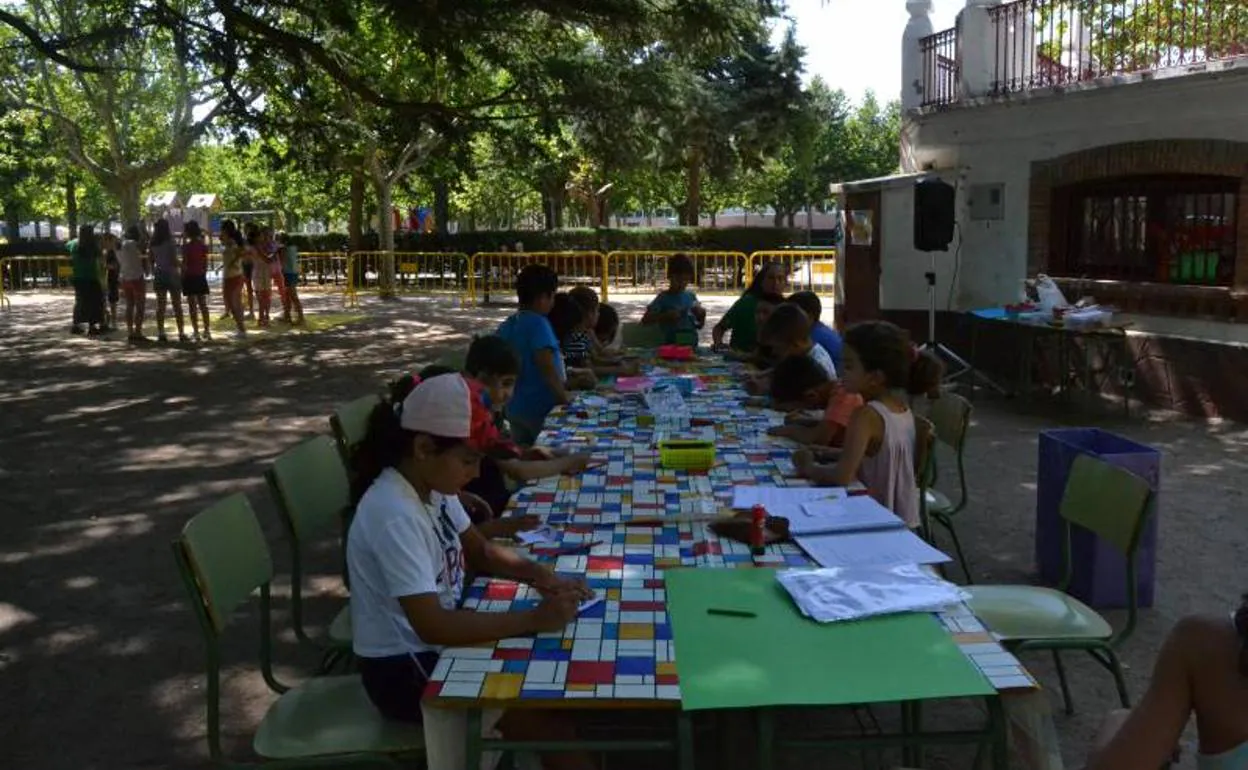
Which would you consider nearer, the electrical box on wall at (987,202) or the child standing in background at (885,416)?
the child standing in background at (885,416)

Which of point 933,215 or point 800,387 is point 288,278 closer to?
point 933,215

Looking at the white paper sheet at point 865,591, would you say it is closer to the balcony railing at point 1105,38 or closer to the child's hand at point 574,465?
the child's hand at point 574,465

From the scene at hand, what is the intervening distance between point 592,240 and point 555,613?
3100 centimetres

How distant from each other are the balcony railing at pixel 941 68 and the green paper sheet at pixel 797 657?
39.9 feet

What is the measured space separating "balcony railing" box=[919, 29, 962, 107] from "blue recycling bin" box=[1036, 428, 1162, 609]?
30.0 ft

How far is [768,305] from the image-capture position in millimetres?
7352

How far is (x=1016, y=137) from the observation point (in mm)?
12359

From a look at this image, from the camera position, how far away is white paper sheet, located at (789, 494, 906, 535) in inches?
128

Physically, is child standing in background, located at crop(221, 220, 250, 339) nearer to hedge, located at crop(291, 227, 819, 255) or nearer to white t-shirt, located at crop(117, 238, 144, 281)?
white t-shirt, located at crop(117, 238, 144, 281)

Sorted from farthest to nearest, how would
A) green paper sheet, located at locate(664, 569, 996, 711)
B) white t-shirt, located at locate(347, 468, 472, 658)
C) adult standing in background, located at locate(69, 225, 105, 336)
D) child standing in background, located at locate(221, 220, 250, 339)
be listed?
adult standing in background, located at locate(69, 225, 105, 336) < child standing in background, located at locate(221, 220, 250, 339) < white t-shirt, located at locate(347, 468, 472, 658) < green paper sheet, located at locate(664, 569, 996, 711)

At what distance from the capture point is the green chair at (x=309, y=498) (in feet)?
11.8

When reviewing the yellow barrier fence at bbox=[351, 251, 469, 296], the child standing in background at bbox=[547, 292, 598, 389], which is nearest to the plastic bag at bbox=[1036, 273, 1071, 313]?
Answer: the child standing in background at bbox=[547, 292, 598, 389]

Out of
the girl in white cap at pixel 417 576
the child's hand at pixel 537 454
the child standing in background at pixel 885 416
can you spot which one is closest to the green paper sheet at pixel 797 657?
the girl in white cap at pixel 417 576

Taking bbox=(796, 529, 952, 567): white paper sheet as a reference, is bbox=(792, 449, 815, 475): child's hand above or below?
above
